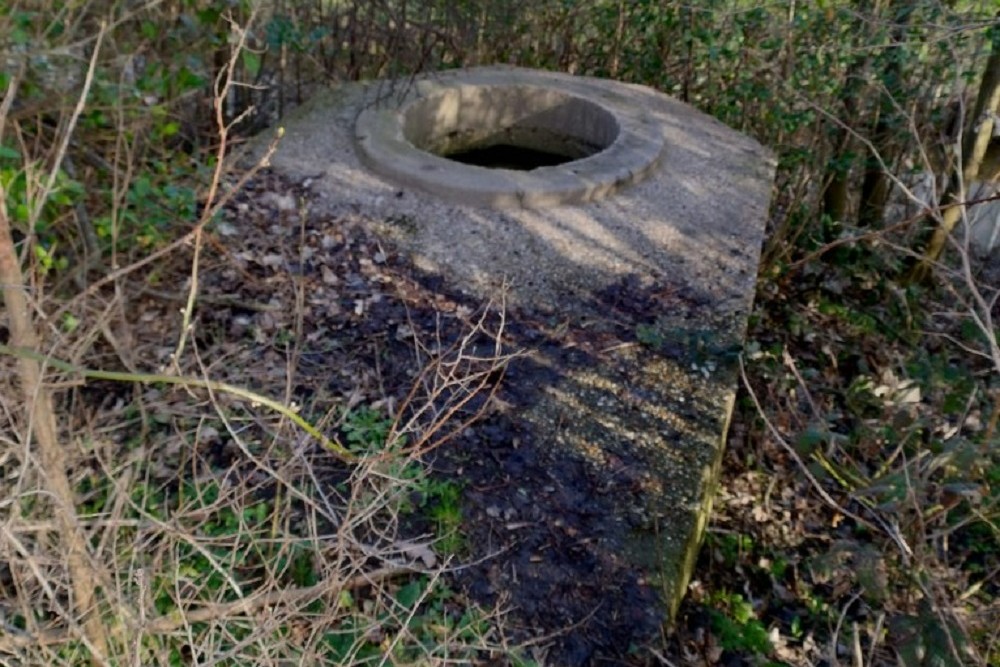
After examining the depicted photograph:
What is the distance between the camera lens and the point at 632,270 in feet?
15.7

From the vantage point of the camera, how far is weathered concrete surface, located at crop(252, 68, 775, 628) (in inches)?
139

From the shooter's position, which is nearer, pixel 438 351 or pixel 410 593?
pixel 410 593

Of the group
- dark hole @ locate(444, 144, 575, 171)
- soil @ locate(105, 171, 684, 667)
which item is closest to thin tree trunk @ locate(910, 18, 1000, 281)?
soil @ locate(105, 171, 684, 667)

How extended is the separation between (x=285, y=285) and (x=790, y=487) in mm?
2705

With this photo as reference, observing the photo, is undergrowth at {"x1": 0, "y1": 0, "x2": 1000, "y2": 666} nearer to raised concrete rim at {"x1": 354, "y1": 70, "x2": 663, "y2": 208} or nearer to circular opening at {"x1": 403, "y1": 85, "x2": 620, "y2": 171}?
circular opening at {"x1": 403, "y1": 85, "x2": 620, "y2": 171}

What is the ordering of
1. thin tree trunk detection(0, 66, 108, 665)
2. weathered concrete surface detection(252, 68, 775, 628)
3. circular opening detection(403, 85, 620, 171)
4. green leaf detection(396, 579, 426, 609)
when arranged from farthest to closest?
circular opening detection(403, 85, 620, 171) < weathered concrete surface detection(252, 68, 775, 628) < green leaf detection(396, 579, 426, 609) < thin tree trunk detection(0, 66, 108, 665)

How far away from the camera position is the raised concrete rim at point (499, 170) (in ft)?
17.0

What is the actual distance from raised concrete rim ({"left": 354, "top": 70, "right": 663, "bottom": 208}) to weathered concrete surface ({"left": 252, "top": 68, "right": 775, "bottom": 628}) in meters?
0.04

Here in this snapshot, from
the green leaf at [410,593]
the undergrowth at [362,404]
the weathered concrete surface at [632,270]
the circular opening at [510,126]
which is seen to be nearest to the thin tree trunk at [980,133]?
the undergrowth at [362,404]

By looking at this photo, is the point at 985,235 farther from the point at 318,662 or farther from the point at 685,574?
the point at 318,662

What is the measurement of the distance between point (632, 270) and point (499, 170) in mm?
1131

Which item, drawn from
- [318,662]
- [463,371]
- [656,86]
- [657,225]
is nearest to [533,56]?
[656,86]

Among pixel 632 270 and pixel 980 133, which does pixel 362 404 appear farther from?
pixel 980 133

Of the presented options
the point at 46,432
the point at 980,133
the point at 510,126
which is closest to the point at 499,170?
the point at 510,126
